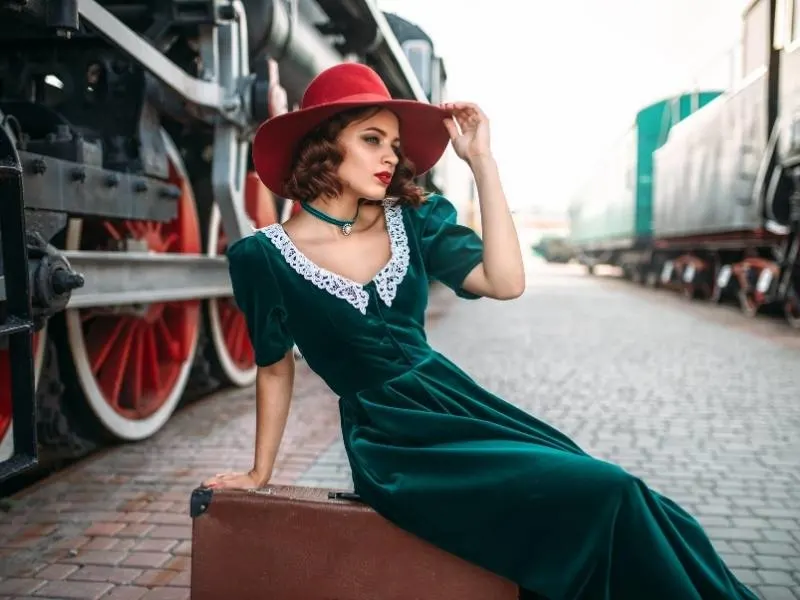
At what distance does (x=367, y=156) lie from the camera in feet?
5.99

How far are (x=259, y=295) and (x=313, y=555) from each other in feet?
1.80

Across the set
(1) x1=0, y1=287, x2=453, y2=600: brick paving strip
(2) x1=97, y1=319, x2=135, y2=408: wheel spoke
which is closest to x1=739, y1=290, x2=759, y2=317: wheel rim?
(1) x1=0, y1=287, x2=453, y2=600: brick paving strip

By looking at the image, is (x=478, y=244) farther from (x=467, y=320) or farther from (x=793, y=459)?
(x=467, y=320)

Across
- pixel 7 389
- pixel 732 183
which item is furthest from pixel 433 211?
pixel 732 183

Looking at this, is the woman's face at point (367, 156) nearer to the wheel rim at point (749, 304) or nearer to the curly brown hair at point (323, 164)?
the curly brown hair at point (323, 164)

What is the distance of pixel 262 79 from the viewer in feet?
13.4

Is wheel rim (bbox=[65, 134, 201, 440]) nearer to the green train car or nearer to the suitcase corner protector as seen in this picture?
the suitcase corner protector

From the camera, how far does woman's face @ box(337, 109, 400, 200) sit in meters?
1.83

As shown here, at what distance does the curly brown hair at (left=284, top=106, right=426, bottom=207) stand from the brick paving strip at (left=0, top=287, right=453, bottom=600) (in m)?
1.28

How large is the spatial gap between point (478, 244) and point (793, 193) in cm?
810

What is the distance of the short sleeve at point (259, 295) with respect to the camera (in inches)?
71.3

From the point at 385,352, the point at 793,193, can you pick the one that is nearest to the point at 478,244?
the point at 385,352

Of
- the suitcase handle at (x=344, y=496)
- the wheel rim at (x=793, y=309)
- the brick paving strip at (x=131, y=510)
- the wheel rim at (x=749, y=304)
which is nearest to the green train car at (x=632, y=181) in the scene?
the wheel rim at (x=749, y=304)

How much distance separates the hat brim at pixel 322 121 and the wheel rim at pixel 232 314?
2.83 meters
